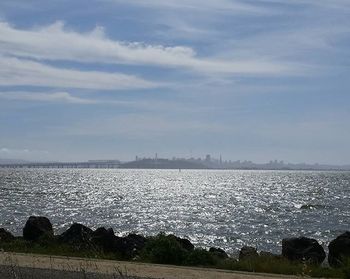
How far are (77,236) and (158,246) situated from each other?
6497 mm

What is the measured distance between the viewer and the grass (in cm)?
1594

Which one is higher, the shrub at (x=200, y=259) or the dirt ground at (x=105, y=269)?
the dirt ground at (x=105, y=269)

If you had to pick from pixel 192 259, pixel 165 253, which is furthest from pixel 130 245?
pixel 192 259

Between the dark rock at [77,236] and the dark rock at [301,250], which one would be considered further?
the dark rock at [77,236]

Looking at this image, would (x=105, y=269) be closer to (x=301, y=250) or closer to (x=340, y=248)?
(x=301, y=250)

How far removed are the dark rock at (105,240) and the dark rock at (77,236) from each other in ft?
0.86

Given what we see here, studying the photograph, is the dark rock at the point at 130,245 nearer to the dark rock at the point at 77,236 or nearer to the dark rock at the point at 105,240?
the dark rock at the point at 105,240

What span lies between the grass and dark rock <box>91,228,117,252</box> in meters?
1.83

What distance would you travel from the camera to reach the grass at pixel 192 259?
52.3ft

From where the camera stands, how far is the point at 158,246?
712 inches

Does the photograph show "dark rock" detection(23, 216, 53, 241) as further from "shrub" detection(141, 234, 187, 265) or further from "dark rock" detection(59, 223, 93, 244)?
"shrub" detection(141, 234, 187, 265)

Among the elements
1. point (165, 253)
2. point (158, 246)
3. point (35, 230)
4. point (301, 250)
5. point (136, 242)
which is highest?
point (158, 246)

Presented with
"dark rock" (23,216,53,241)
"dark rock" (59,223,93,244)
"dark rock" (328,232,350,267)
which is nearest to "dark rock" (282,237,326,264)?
"dark rock" (328,232,350,267)

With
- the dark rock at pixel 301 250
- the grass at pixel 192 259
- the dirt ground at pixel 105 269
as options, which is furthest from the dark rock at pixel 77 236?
the dark rock at pixel 301 250
